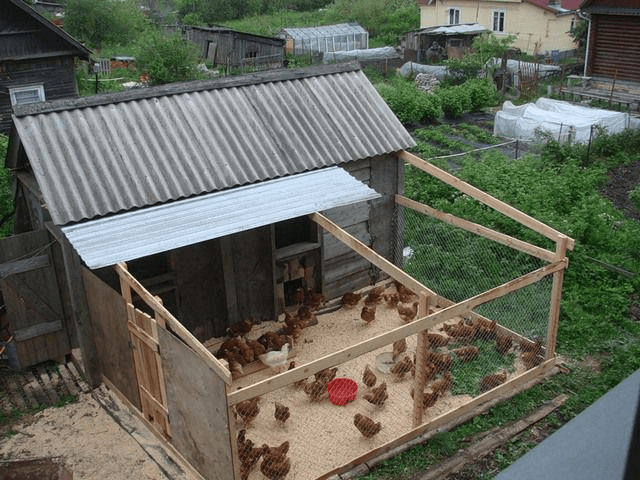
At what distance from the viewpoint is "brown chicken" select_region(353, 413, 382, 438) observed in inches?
340

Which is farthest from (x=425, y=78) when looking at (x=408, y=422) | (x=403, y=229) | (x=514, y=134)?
(x=408, y=422)

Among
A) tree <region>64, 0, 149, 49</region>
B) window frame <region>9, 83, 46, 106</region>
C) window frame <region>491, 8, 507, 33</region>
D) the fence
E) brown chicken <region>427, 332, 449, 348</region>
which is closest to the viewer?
the fence

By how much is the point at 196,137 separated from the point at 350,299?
389 centimetres

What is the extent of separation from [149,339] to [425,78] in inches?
997

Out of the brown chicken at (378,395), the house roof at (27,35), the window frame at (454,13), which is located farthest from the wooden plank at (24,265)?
the window frame at (454,13)

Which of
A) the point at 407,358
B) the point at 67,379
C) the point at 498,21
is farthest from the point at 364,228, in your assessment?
the point at 498,21

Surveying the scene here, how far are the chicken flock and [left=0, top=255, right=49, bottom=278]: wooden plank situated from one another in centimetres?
289

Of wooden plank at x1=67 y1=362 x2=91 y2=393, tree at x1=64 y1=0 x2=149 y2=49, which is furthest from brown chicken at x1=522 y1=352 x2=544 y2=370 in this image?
tree at x1=64 y1=0 x2=149 y2=49

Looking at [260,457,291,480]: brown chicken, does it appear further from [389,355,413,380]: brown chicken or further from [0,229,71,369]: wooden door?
[0,229,71,369]: wooden door

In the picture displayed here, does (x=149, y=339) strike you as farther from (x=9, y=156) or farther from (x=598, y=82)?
(x=598, y=82)

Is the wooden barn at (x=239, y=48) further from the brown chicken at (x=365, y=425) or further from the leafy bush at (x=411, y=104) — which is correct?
the brown chicken at (x=365, y=425)

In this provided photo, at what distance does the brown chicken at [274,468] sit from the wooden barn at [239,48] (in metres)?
29.4

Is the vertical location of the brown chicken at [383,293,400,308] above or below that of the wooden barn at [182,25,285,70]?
below

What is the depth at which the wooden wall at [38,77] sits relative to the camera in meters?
21.1
